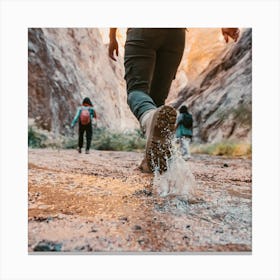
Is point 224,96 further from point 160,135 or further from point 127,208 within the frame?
point 127,208

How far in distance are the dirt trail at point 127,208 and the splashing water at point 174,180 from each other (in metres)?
0.03

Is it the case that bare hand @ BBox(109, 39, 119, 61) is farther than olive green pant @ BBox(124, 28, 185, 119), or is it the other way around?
bare hand @ BBox(109, 39, 119, 61)

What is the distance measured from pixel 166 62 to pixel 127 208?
0.58 m

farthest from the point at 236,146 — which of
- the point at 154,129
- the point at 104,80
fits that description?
the point at 104,80

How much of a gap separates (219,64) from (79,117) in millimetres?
673

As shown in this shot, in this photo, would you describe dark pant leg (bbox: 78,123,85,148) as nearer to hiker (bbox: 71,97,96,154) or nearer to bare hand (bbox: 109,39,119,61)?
hiker (bbox: 71,97,96,154)

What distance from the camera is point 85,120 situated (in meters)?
1.41

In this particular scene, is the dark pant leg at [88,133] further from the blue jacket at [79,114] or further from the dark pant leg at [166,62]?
the dark pant leg at [166,62]

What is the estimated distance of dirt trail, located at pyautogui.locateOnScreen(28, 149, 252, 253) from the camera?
102 centimetres

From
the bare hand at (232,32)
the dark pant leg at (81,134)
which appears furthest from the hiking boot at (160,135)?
the bare hand at (232,32)

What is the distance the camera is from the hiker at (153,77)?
3.41 ft

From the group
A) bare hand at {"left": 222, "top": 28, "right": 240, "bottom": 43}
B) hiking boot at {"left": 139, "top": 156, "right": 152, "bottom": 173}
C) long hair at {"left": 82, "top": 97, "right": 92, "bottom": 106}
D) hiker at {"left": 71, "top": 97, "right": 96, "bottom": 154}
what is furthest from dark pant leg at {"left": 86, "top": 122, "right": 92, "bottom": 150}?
bare hand at {"left": 222, "top": 28, "right": 240, "bottom": 43}
